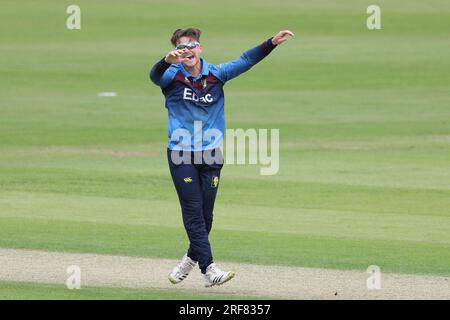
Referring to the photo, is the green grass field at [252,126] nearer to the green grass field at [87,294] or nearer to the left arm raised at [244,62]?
the green grass field at [87,294]

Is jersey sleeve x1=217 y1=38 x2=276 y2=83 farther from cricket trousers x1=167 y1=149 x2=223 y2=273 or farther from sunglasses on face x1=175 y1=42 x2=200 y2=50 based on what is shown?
cricket trousers x1=167 y1=149 x2=223 y2=273

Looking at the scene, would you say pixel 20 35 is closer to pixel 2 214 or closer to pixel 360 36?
pixel 360 36

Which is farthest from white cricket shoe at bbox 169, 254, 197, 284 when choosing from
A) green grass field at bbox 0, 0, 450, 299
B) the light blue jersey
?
the light blue jersey

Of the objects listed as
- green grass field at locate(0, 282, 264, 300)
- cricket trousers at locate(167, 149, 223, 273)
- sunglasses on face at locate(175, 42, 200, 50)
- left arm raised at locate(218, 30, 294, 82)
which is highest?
sunglasses on face at locate(175, 42, 200, 50)

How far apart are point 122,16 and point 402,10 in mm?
8901

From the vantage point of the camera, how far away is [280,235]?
13.8 metres

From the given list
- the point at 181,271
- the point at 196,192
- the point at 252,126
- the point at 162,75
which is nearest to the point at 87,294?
the point at 181,271

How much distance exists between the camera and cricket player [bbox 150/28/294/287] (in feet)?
34.9

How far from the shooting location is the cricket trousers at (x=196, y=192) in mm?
10656

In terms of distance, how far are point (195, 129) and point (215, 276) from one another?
1.30 metres

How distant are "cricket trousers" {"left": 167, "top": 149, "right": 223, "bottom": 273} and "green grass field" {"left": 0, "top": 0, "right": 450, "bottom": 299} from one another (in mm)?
650

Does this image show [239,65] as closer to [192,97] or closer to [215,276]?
[192,97]

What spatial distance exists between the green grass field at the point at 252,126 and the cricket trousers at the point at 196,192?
2.13ft
